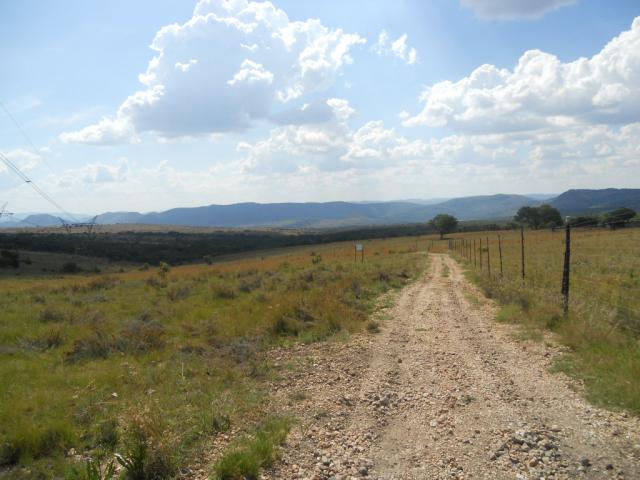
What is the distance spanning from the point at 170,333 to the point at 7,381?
4.59 metres

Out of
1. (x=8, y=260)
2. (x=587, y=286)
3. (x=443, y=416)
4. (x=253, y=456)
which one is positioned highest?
(x=587, y=286)

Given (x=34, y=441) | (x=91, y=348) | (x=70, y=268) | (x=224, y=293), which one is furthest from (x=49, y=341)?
(x=70, y=268)

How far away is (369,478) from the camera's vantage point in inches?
190

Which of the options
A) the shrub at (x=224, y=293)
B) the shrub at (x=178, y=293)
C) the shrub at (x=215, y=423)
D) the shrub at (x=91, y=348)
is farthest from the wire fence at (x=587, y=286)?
the shrub at (x=178, y=293)

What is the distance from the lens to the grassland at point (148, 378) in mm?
5637

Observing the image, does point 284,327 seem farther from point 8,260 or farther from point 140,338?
point 8,260

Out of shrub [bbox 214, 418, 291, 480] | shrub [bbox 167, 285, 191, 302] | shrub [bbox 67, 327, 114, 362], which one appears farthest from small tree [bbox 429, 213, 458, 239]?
shrub [bbox 214, 418, 291, 480]

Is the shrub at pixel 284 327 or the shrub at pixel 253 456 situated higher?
the shrub at pixel 253 456

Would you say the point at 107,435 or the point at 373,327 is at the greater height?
the point at 107,435

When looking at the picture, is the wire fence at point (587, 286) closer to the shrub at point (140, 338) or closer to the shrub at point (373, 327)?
the shrub at point (373, 327)

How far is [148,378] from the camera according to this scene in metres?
8.61

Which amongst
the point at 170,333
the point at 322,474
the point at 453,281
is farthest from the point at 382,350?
the point at 453,281

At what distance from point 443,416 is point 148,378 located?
5735 mm

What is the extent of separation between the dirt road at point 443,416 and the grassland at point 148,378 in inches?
29.7
